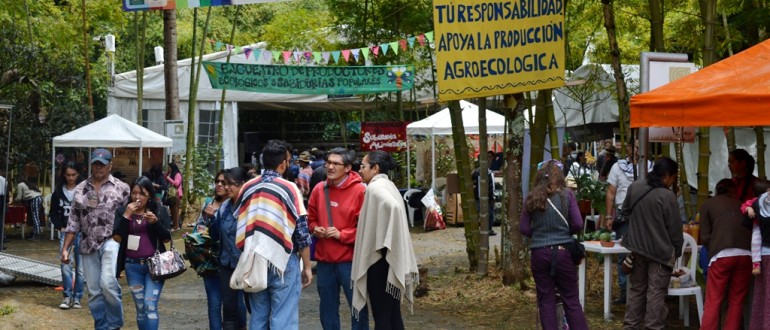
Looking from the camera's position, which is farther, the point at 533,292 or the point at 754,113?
the point at 533,292

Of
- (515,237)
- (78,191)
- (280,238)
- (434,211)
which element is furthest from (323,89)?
(280,238)

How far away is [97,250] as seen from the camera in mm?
8859

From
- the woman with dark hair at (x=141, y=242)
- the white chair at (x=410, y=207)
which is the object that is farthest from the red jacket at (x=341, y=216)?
the white chair at (x=410, y=207)

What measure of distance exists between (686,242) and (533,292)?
2.34 meters

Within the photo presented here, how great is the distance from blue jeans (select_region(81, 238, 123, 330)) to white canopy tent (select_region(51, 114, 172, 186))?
10002 mm

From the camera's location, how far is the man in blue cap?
8.69 metres

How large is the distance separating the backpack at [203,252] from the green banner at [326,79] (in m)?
11.6

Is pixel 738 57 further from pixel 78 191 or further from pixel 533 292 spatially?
pixel 78 191

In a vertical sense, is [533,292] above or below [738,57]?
below

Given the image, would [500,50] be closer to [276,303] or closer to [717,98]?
[717,98]

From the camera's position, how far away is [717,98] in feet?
24.8

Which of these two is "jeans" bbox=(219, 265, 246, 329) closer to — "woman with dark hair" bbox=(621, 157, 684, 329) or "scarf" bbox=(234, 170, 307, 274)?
"scarf" bbox=(234, 170, 307, 274)

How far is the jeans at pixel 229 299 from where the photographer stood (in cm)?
798

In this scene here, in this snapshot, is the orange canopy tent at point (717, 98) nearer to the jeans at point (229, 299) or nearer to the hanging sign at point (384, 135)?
the jeans at point (229, 299)
